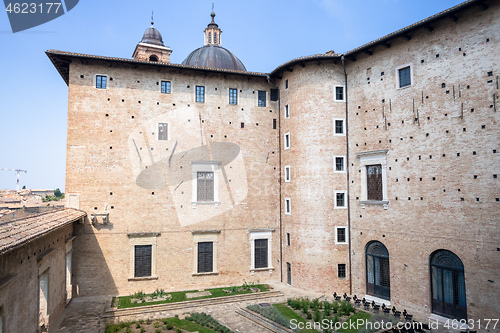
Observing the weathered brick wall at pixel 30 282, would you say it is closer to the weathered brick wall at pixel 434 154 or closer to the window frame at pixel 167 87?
the window frame at pixel 167 87

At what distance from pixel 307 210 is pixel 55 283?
13618 millimetres

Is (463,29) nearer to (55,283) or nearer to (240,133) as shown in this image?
(240,133)

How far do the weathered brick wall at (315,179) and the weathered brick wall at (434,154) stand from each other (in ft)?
3.88

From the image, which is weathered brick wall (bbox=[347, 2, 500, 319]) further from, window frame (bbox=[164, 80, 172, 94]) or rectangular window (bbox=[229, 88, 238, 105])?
window frame (bbox=[164, 80, 172, 94])

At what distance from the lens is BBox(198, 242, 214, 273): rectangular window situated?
21.0m

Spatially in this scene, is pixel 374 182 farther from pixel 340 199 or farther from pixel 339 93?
pixel 339 93

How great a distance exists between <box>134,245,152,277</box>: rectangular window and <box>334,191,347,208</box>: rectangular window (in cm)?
1162

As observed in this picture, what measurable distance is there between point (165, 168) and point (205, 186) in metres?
2.76

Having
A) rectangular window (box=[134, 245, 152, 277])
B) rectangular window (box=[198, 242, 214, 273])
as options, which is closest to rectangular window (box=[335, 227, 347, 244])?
rectangular window (box=[198, 242, 214, 273])

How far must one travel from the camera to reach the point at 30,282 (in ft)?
37.8

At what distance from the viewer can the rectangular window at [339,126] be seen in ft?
66.9

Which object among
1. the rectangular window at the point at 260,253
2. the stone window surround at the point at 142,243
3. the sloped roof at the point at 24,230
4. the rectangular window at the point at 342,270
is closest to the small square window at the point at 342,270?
the rectangular window at the point at 342,270

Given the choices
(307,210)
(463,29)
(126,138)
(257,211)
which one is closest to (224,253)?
(257,211)

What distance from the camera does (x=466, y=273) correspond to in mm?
14570
